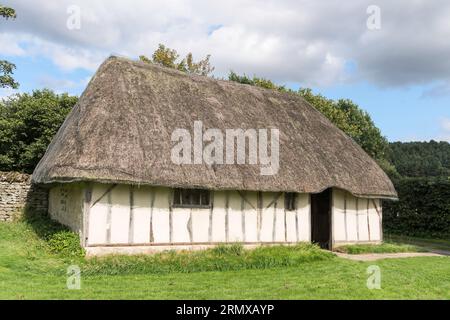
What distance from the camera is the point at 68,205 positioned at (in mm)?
13531

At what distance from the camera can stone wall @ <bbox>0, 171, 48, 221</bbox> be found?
54.0 feet

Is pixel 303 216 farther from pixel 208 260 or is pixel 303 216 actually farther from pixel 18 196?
pixel 18 196

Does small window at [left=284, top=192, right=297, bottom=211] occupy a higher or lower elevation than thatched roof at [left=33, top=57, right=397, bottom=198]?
lower

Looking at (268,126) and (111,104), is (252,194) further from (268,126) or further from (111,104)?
(111,104)

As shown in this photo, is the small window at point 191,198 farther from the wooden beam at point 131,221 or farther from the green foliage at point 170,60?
the green foliage at point 170,60

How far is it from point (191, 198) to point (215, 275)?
3.17 meters

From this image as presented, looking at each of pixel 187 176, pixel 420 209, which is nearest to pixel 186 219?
pixel 187 176

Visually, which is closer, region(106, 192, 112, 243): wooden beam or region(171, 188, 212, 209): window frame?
region(106, 192, 112, 243): wooden beam

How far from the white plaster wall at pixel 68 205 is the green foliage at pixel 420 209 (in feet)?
52.8

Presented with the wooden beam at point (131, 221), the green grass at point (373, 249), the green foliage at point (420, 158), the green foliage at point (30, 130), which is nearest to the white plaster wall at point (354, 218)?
the green grass at point (373, 249)

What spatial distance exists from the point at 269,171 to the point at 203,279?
5.01 m

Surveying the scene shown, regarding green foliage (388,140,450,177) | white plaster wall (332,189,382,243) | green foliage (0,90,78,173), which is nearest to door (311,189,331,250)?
white plaster wall (332,189,382,243)

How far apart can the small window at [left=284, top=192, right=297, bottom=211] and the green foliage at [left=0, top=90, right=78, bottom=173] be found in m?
13.8

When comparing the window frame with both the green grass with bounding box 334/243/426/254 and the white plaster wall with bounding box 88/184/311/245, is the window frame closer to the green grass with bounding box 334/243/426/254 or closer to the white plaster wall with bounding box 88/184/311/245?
the white plaster wall with bounding box 88/184/311/245
